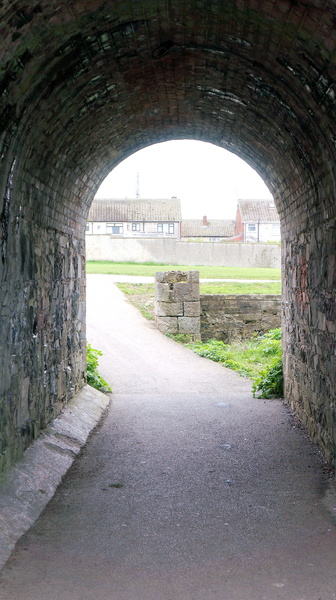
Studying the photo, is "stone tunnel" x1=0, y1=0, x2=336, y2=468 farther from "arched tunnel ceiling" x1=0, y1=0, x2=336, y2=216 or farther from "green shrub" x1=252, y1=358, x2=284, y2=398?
"green shrub" x1=252, y1=358, x2=284, y2=398

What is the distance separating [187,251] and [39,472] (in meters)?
Answer: 39.3

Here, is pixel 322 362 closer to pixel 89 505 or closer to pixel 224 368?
pixel 89 505

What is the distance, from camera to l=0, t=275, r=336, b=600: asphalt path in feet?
14.9

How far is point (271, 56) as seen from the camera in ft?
20.5

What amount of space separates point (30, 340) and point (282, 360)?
19.7 ft

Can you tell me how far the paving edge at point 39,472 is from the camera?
17.8 ft

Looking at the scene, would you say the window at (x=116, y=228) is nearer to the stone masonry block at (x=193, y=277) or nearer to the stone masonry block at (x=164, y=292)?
the stone masonry block at (x=164, y=292)

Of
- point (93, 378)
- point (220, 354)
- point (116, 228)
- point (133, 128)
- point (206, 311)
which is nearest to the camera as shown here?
point (133, 128)

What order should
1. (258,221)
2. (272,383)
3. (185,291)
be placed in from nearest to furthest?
(272,383) < (185,291) < (258,221)

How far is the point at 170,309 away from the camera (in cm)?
2073

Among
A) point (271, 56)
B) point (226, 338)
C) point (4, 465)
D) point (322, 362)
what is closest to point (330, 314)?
point (322, 362)

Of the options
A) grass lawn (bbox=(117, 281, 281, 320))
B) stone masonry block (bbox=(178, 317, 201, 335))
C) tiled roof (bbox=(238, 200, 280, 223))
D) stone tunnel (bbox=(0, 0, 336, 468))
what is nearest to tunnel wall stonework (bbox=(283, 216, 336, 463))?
stone tunnel (bbox=(0, 0, 336, 468))

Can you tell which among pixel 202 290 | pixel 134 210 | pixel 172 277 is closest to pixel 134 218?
pixel 134 210

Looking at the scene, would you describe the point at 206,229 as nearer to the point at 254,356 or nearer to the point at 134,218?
the point at 134,218
